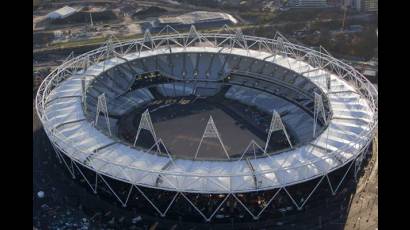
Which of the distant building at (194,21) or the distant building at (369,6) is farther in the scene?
the distant building at (369,6)

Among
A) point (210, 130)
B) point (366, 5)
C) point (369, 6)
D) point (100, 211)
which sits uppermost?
point (366, 5)

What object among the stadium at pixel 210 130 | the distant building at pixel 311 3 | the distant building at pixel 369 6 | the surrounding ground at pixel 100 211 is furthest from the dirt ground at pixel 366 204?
the distant building at pixel 311 3

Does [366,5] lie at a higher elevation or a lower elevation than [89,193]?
higher

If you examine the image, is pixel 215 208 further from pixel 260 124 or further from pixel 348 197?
pixel 260 124

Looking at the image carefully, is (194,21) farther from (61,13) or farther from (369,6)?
(369,6)

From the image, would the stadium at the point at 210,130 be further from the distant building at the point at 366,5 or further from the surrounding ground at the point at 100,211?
the distant building at the point at 366,5

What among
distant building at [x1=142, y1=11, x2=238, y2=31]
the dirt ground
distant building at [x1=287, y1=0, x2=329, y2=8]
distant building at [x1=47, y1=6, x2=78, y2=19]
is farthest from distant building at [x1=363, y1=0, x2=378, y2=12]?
distant building at [x1=47, y1=6, x2=78, y2=19]

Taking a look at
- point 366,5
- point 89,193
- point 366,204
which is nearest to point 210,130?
point 89,193

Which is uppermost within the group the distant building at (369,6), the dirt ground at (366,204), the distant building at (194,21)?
the distant building at (369,6)
